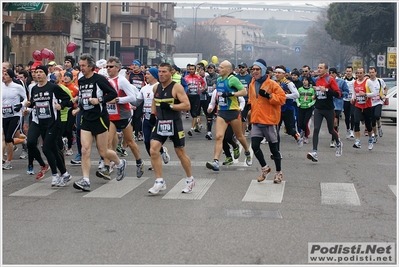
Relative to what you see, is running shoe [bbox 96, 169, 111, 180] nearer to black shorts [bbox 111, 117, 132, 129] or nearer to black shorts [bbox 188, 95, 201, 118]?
black shorts [bbox 111, 117, 132, 129]

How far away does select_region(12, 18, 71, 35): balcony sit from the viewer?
158 feet

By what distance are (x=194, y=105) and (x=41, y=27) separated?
1092 inches

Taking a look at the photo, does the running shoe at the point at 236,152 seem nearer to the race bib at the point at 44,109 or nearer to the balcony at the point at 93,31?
the race bib at the point at 44,109

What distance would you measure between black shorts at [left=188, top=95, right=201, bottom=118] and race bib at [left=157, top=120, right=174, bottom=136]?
11.4 m

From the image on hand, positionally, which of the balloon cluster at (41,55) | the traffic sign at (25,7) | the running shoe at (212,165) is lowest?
the running shoe at (212,165)

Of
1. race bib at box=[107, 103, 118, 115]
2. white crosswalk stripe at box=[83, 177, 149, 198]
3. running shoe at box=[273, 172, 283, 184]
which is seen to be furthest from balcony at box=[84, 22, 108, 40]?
running shoe at box=[273, 172, 283, 184]

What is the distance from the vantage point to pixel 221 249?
742cm

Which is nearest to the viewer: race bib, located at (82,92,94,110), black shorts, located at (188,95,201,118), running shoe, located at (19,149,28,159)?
race bib, located at (82,92,94,110)

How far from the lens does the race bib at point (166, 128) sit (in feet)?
35.8

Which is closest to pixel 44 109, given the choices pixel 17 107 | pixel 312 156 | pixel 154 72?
pixel 154 72

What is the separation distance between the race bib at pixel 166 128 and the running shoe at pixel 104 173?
1.73 metres

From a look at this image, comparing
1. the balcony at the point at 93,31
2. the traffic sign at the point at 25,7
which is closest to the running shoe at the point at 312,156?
the traffic sign at the point at 25,7

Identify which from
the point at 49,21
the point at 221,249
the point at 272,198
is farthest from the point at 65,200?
the point at 49,21

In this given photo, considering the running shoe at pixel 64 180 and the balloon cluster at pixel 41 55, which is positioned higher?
the balloon cluster at pixel 41 55
